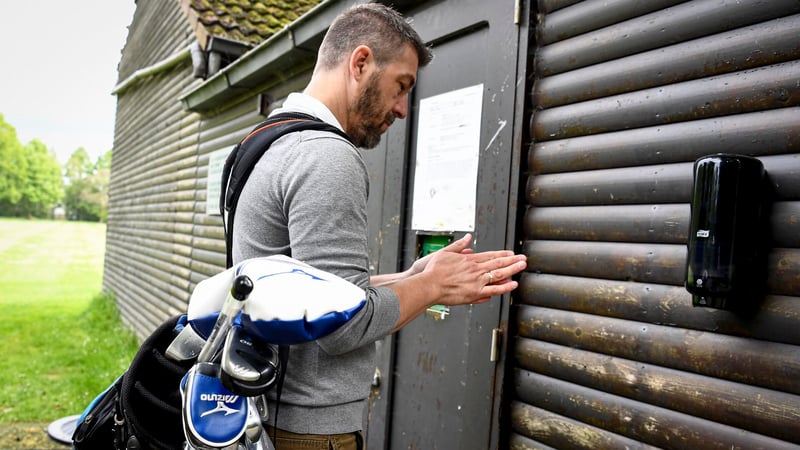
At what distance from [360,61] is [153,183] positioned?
32.7 ft

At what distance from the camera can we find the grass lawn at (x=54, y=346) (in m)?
7.63

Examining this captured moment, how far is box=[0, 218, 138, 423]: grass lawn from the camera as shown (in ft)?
25.0

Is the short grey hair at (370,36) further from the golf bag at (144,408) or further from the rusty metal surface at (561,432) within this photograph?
the rusty metal surface at (561,432)

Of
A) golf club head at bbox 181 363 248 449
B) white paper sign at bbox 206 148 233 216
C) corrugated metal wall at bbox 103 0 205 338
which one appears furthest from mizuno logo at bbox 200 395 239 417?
corrugated metal wall at bbox 103 0 205 338

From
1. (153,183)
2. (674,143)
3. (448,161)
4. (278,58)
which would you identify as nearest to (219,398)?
(674,143)

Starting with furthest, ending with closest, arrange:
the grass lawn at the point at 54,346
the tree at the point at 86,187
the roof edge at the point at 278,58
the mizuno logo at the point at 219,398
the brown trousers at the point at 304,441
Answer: the tree at the point at 86,187 → the grass lawn at the point at 54,346 → the roof edge at the point at 278,58 → the brown trousers at the point at 304,441 → the mizuno logo at the point at 219,398

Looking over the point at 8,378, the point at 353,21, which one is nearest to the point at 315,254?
the point at 353,21

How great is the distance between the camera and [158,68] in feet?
35.6

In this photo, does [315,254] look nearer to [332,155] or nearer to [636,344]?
[332,155]

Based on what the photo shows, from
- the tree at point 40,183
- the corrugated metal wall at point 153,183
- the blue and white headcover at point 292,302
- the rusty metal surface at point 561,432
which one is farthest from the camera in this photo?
the tree at point 40,183

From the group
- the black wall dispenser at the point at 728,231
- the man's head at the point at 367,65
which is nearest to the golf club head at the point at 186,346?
the man's head at the point at 367,65

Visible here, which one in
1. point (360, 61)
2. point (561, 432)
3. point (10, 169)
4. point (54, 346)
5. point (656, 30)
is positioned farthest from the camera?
point (10, 169)

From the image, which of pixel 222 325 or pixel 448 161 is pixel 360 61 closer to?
pixel 222 325

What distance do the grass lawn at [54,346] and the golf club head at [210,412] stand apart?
6.52 m
